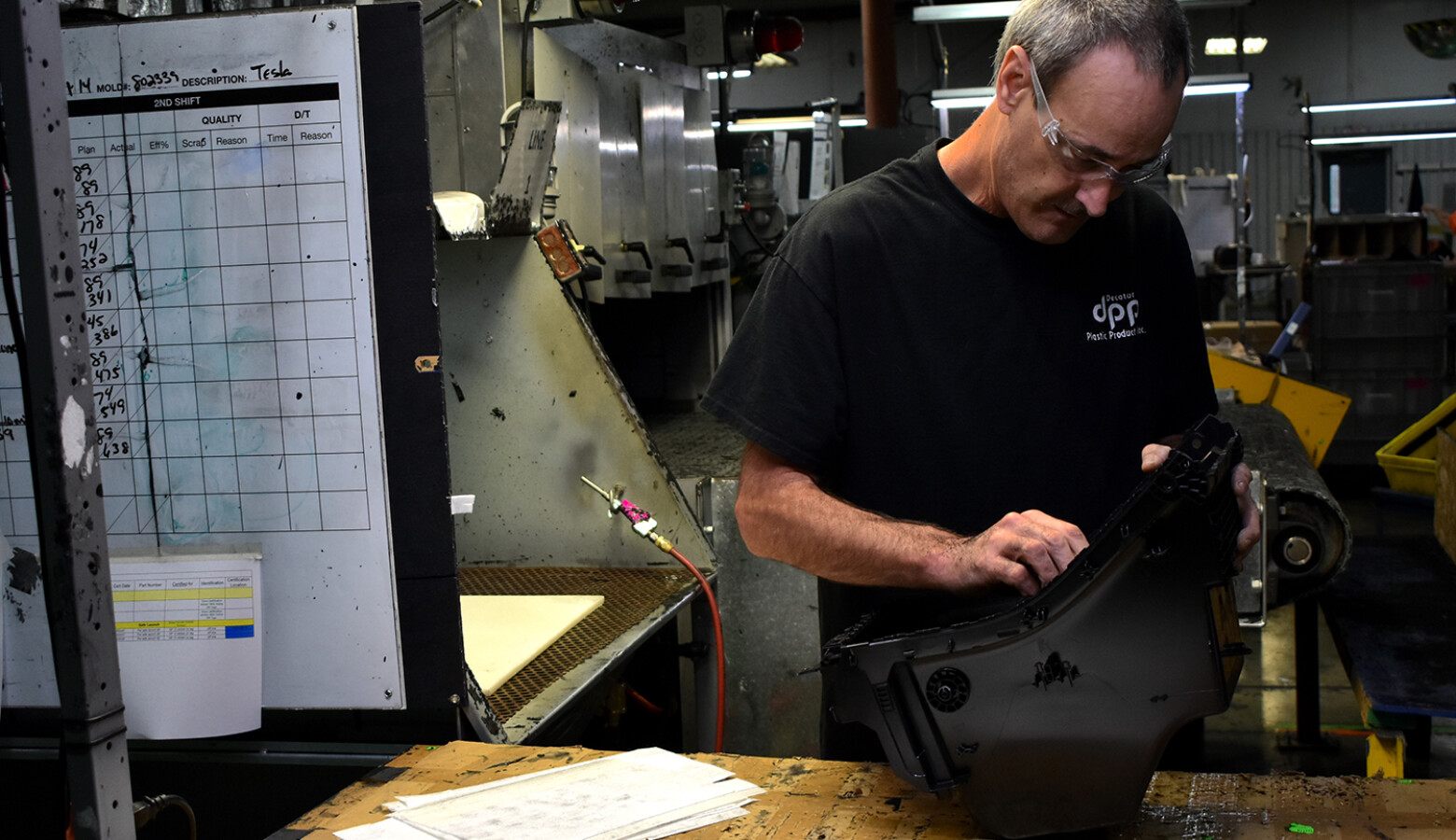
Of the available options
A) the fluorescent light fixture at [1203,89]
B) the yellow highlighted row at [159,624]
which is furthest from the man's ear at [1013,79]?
the fluorescent light fixture at [1203,89]

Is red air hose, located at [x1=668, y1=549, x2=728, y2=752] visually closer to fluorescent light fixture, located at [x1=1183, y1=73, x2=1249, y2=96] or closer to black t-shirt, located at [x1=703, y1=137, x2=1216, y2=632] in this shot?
black t-shirt, located at [x1=703, y1=137, x2=1216, y2=632]

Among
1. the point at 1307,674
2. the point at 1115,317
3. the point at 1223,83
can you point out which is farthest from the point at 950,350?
the point at 1223,83

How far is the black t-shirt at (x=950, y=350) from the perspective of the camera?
45.8 inches

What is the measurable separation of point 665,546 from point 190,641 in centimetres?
81

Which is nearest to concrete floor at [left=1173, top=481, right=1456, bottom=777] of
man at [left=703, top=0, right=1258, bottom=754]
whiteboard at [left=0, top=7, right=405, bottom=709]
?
man at [left=703, top=0, right=1258, bottom=754]

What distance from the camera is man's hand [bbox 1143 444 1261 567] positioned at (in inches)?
39.9

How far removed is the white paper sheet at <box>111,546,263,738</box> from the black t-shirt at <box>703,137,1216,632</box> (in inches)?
20.4

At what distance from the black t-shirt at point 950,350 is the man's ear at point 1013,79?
0.11 m

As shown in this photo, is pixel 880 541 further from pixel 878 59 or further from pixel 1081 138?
pixel 878 59

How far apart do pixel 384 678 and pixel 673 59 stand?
6.13ft

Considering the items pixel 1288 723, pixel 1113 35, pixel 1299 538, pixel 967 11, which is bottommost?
pixel 1288 723

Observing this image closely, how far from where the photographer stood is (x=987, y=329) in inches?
46.5

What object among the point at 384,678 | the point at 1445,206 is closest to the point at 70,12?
the point at 384,678

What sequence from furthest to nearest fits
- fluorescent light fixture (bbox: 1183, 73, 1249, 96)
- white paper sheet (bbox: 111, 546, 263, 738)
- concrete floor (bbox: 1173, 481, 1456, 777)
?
fluorescent light fixture (bbox: 1183, 73, 1249, 96) → concrete floor (bbox: 1173, 481, 1456, 777) → white paper sheet (bbox: 111, 546, 263, 738)
